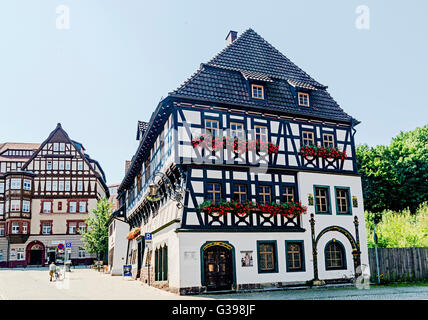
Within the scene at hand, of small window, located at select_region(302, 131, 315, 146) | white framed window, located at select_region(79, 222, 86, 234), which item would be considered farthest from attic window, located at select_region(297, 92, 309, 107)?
white framed window, located at select_region(79, 222, 86, 234)

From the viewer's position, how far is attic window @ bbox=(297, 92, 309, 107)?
24494 millimetres

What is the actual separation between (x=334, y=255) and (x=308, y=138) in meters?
6.22

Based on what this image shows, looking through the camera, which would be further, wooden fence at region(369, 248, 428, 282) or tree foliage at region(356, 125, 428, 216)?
tree foliage at region(356, 125, 428, 216)

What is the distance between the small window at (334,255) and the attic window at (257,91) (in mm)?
8323

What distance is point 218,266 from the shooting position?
20.0 metres

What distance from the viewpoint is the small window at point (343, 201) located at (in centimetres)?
2350

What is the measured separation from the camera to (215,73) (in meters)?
22.6

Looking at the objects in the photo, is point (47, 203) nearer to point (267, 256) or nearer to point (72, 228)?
point (72, 228)

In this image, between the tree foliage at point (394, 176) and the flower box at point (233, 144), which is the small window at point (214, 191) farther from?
the tree foliage at point (394, 176)

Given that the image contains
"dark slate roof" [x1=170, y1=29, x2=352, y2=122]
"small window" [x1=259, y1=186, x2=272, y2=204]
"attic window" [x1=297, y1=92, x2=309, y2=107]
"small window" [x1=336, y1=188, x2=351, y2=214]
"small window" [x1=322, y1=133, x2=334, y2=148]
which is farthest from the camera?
"attic window" [x1=297, y1=92, x2=309, y2=107]

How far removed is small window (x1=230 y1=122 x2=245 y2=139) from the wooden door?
547 cm

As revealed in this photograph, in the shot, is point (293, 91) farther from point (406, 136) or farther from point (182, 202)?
point (406, 136)

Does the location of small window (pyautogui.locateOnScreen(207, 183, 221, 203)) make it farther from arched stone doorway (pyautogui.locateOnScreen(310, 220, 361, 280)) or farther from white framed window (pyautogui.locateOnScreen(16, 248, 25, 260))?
white framed window (pyautogui.locateOnScreen(16, 248, 25, 260))
